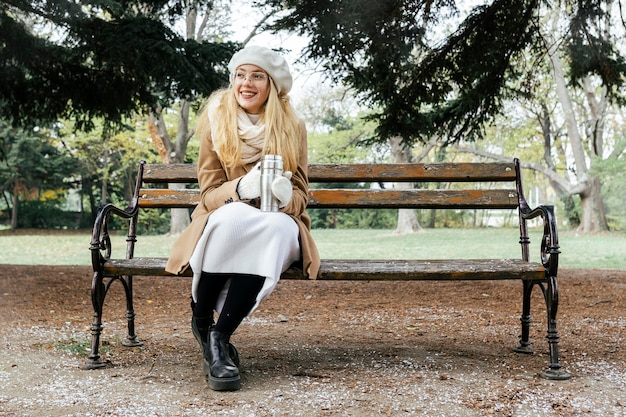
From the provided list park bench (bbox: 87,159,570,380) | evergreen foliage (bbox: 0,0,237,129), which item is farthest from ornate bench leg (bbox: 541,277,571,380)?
evergreen foliage (bbox: 0,0,237,129)

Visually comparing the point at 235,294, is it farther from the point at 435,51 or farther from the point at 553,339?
the point at 435,51

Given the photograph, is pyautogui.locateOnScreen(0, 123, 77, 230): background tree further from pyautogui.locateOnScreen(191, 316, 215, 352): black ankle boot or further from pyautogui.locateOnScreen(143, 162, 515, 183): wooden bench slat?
pyautogui.locateOnScreen(191, 316, 215, 352): black ankle boot

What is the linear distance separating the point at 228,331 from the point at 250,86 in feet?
3.90

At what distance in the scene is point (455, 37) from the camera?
674cm

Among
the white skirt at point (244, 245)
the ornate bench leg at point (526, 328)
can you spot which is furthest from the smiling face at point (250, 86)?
the ornate bench leg at point (526, 328)

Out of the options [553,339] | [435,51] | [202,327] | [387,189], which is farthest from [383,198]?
[435,51]

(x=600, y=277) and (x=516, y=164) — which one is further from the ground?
(x=516, y=164)

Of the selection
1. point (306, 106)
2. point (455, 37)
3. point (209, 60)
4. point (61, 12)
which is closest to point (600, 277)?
point (455, 37)

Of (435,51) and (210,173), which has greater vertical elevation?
(435,51)

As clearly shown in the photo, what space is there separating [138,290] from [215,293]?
357cm

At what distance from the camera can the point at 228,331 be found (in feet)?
9.61

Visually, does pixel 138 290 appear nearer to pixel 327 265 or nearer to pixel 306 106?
pixel 327 265

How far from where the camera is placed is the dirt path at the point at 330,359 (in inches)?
104

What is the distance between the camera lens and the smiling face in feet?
10.6
